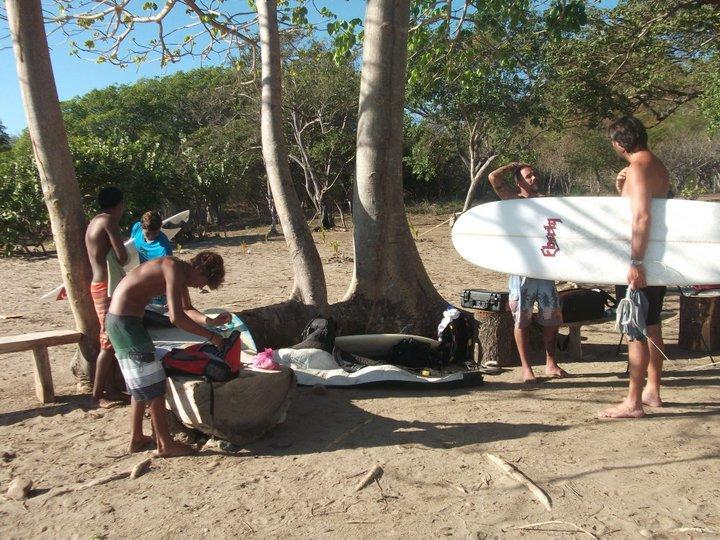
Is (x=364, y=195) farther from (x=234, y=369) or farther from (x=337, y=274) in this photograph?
(x=337, y=274)

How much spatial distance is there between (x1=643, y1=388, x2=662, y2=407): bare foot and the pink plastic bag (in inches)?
95.1

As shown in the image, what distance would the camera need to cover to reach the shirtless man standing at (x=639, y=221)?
3.78 m

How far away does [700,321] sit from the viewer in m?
5.69

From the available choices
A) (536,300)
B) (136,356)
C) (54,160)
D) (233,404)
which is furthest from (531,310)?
(54,160)

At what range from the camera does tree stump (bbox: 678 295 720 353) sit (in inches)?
221

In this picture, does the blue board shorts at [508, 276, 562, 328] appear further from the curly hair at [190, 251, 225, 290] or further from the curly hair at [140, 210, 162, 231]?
the curly hair at [140, 210, 162, 231]

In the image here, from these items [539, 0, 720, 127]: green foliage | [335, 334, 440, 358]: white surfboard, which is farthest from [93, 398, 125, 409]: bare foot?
[539, 0, 720, 127]: green foliage

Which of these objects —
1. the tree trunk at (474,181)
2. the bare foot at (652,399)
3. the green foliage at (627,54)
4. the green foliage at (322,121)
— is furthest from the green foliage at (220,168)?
the bare foot at (652,399)

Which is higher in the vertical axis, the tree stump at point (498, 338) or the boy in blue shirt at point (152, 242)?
the boy in blue shirt at point (152, 242)

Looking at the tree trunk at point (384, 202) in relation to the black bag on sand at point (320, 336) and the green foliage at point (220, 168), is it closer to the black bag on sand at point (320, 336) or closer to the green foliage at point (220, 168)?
the black bag on sand at point (320, 336)

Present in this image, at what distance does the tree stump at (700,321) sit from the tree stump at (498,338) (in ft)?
5.20

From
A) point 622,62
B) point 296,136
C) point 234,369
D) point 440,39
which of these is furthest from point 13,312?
point 296,136

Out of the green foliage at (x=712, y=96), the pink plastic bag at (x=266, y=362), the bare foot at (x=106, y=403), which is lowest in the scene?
the bare foot at (x=106, y=403)

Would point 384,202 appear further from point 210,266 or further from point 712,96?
point 712,96
